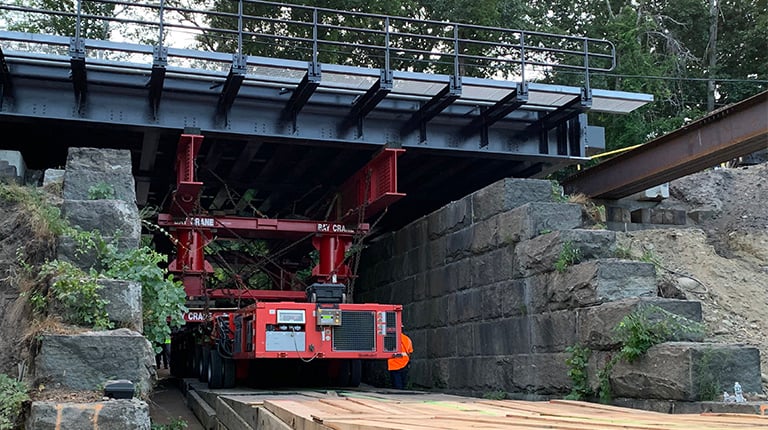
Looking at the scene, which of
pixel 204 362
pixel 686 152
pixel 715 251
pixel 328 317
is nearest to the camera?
pixel 328 317

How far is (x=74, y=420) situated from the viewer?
7.16 metres

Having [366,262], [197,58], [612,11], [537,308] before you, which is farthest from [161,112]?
[612,11]

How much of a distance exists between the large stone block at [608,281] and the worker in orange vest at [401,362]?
4241 mm

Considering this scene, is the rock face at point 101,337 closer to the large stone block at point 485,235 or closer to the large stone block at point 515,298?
the large stone block at point 515,298

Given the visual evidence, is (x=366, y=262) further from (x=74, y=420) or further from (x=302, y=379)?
(x=74, y=420)

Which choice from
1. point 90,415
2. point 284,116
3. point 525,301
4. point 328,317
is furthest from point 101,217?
point 284,116

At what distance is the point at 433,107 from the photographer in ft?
52.6

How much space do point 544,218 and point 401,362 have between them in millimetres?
4250

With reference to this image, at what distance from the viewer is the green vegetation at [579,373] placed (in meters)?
10.4

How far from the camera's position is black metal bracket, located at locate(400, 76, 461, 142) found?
15.1 metres

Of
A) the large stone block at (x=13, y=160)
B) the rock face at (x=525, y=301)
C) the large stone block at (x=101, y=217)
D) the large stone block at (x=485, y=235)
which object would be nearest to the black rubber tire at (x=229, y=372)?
the rock face at (x=525, y=301)


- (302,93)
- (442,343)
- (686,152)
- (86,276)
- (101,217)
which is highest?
(302,93)

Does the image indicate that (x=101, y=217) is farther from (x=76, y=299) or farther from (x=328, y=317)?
(x=328, y=317)

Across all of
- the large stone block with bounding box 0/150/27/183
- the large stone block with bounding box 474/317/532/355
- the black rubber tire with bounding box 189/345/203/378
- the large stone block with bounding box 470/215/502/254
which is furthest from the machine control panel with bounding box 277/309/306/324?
the black rubber tire with bounding box 189/345/203/378
